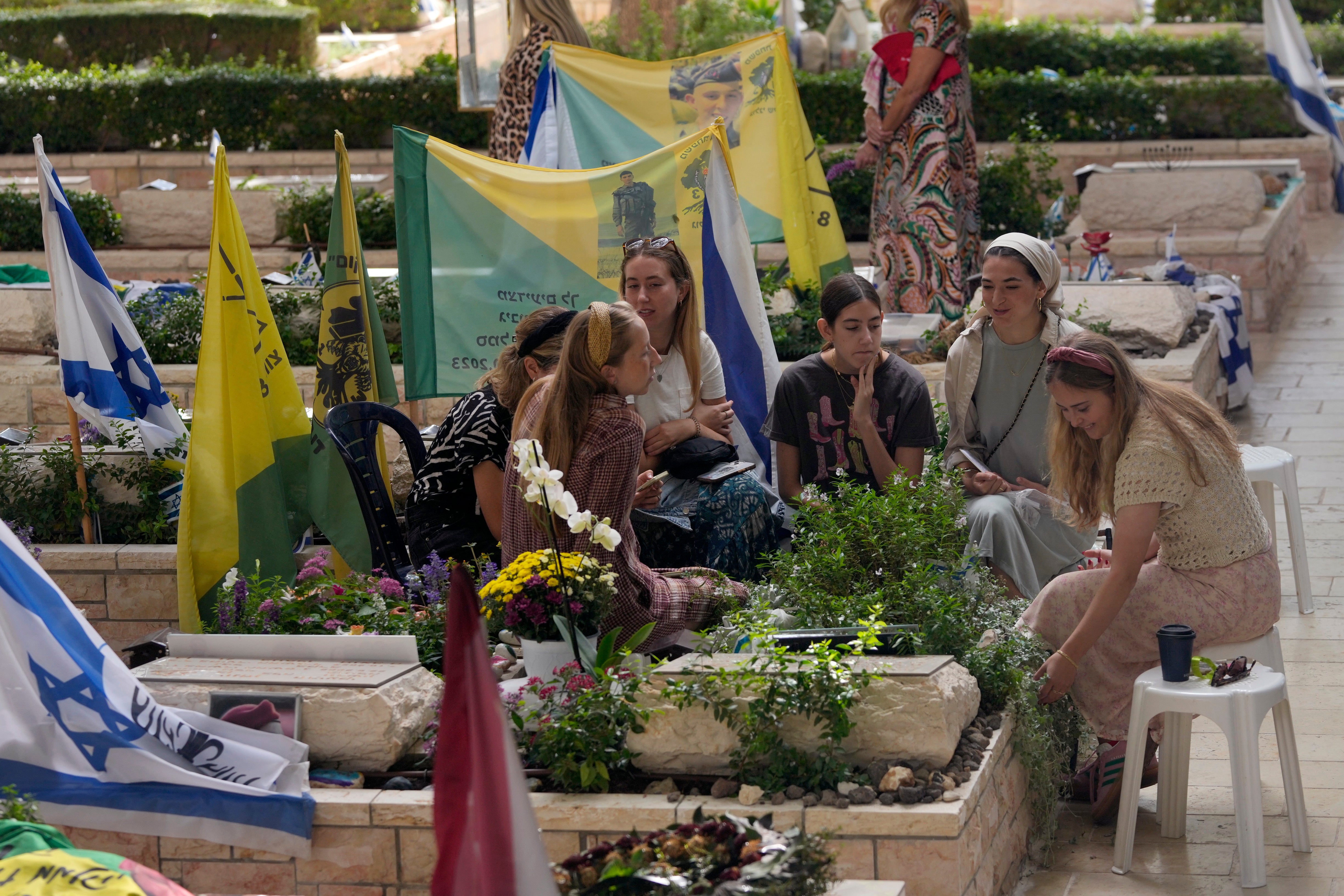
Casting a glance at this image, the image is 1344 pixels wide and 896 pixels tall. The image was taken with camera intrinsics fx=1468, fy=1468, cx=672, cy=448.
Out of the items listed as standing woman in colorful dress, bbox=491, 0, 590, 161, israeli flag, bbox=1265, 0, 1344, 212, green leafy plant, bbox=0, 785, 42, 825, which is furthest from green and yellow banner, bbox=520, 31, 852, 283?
israeli flag, bbox=1265, 0, 1344, 212

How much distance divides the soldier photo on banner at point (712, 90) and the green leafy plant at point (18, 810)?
17.0ft

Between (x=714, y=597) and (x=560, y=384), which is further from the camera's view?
(x=714, y=597)

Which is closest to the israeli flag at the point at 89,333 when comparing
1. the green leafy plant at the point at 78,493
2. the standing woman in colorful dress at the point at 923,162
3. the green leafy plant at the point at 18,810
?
the green leafy plant at the point at 78,493

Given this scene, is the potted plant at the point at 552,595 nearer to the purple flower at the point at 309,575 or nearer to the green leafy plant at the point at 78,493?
the purple flower at the point at 309,575

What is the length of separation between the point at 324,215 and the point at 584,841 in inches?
346

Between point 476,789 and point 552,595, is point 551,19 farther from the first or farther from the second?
point 476,789

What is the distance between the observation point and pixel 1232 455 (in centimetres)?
403

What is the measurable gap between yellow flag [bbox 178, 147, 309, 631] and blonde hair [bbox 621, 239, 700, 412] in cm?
132

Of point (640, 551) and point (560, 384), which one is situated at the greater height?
point (560, 384)

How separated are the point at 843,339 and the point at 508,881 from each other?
10.4 feet

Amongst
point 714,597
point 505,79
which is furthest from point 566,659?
point 505,79

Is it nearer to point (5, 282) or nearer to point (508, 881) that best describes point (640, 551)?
point (508, 881)

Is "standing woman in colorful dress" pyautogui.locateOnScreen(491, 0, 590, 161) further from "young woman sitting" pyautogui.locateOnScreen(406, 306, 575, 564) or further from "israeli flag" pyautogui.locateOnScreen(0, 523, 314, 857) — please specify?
"israeli flag" pyautogui.locateOnScreen(0, 523, 314, 857)

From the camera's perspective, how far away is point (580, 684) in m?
3.74
